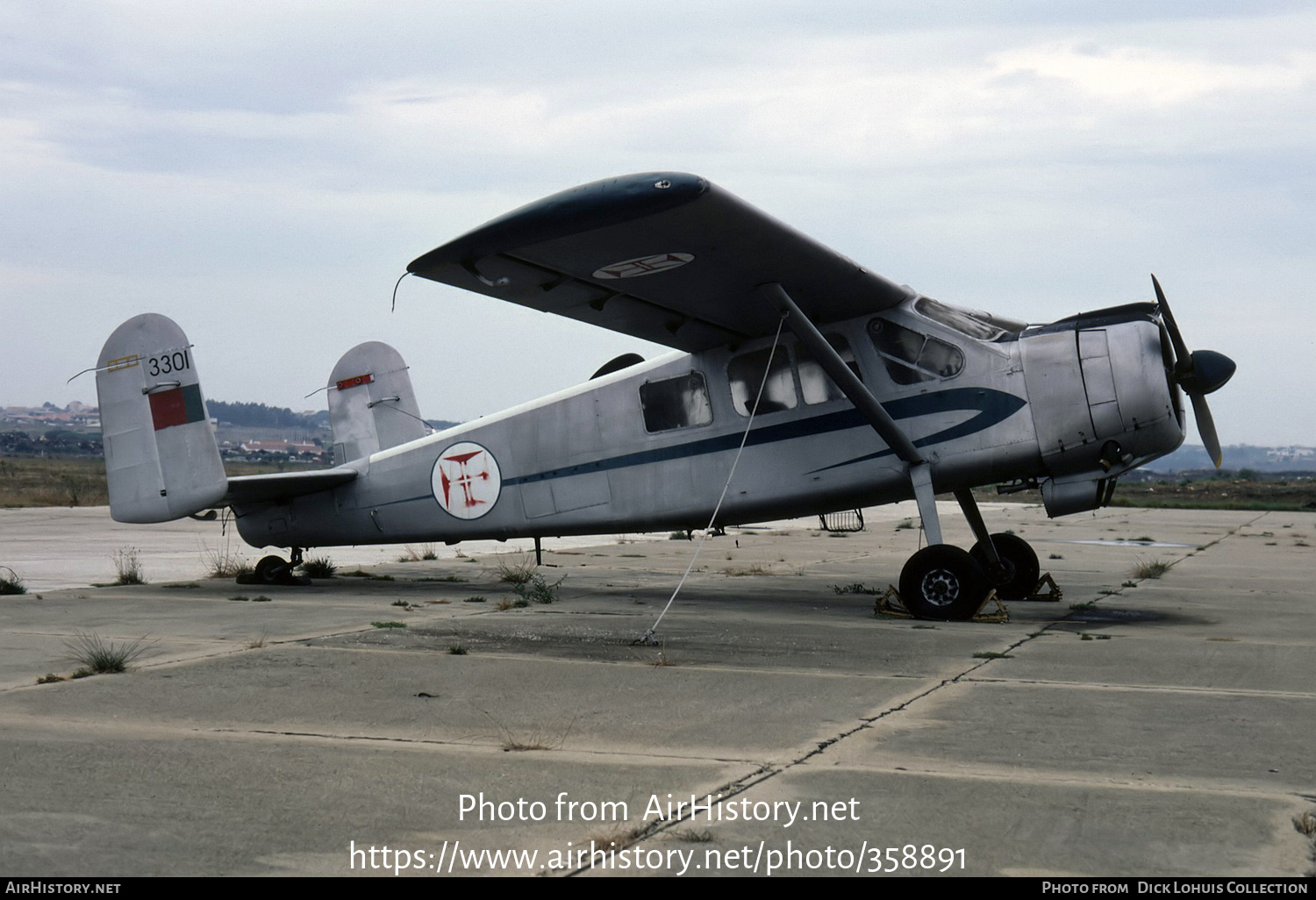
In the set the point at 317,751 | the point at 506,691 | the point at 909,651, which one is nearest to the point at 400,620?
the point at 506,691

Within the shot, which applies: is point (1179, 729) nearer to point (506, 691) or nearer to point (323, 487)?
point (506, 691)

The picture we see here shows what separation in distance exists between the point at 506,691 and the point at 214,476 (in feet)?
25.6

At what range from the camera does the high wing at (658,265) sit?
8.20 metres

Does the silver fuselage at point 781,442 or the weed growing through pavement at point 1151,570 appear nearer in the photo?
the silver fuselage at point 781,442

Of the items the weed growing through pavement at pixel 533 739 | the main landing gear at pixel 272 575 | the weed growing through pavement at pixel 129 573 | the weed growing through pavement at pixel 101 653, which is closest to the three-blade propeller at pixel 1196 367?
the weed growing through pavement at pixel 533 739

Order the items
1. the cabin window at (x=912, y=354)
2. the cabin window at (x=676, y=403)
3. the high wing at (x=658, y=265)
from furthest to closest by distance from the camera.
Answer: the cabin window at (x=676, y=403) < the cabin window at (x=912, y=354) < the high wing at (x=658, y=265)

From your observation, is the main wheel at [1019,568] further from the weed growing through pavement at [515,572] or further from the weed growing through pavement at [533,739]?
the weed growing through pavement at [533,739]

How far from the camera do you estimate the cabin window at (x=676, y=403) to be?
38.7 ft

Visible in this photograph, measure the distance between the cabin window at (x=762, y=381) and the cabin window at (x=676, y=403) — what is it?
1.08 feet

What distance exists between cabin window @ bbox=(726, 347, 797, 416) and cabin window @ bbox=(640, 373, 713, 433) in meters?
0.33

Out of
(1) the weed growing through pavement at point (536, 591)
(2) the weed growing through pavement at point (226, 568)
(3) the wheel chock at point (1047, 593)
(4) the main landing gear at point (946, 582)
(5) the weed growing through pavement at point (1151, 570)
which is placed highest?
(2) the weed growing through pavement at point (226, 568)

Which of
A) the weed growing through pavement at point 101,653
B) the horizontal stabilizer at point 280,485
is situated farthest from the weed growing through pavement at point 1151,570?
the weed growing through pavement at point 101,653

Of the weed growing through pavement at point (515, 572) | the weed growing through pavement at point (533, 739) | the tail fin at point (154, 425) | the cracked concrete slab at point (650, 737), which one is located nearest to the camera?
the cracked concrete slab at point (650, 737)

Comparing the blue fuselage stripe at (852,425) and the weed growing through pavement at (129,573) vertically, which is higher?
the blue fuselage stripe at (852,425)
